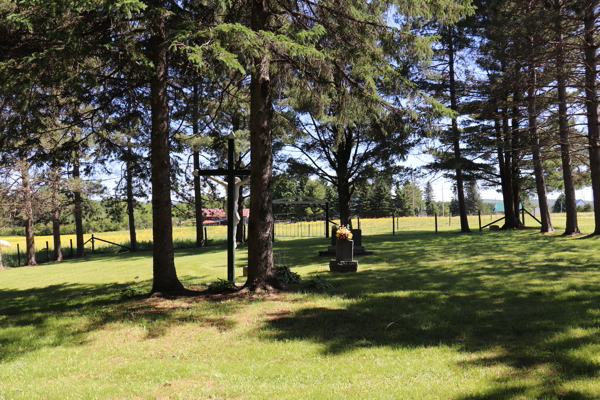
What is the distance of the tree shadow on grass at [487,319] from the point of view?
12.0ft

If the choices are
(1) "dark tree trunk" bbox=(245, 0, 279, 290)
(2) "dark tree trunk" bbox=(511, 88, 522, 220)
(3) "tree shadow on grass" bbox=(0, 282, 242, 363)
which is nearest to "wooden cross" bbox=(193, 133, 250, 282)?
(1) "dark tree trunk" bbox=(245, 0, 279, 290)

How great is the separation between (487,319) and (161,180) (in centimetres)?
580

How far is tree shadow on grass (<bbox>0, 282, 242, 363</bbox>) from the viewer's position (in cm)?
536

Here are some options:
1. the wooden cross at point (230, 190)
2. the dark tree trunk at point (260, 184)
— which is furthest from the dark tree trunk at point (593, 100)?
the wooden cross at point (230, 190)

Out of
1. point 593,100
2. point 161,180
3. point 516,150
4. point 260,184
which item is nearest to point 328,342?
point 260,184

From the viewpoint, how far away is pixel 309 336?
492cm

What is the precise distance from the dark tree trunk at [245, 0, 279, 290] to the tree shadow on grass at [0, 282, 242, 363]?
939 mm

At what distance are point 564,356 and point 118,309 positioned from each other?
635 cm

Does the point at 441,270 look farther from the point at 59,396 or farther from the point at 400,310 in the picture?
the point at 59,396

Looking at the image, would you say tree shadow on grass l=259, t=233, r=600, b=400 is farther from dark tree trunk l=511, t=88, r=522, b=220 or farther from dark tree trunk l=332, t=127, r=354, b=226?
dark tree trunk l=332, t=127, r=354, b=226

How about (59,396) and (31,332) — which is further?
(31,332)

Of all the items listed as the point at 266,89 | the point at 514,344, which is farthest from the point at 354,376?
the point at 266,89

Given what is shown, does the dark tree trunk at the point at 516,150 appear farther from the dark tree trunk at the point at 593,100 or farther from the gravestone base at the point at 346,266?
the gravestone base at the point at 346,266

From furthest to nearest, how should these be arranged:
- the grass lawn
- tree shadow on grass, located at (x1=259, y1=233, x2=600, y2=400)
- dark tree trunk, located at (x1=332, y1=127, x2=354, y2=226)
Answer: dark tree trunk, located at (x1=332, y1=127, x2=354, y2=226), tree shadow on grass, located at (x1=259, y1=233, x2=600, y2=400), the grass lawn
